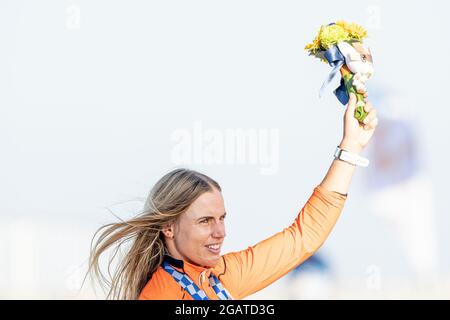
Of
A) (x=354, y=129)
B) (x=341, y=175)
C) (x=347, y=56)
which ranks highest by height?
(x=347, y=56)

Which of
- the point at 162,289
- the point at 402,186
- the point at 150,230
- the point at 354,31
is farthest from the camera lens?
the point at 402,186

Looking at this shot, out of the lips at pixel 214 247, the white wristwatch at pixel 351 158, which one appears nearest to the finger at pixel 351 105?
the white wristwatch at pixel 351 158

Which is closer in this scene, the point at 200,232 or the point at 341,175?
the point at 200,232

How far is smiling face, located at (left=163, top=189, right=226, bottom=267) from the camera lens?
230 cm

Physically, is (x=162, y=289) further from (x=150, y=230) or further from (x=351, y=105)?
(x=351, y=105)

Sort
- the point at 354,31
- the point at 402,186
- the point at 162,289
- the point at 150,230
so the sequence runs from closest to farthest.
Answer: the point at 162,289 → the point at 150,230 → the point at 354,31 → the point at 402,186

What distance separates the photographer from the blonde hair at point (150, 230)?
2350mm

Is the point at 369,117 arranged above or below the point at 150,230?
above

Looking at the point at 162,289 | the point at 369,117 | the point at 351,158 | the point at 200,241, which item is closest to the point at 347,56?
the point at 369,117

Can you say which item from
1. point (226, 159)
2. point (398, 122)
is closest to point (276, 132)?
point (226, 159)

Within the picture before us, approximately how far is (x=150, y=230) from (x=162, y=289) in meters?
0.21

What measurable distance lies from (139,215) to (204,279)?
30 centimetres

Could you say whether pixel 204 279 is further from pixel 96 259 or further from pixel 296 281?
pixel 296 281

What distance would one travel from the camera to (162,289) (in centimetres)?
228
